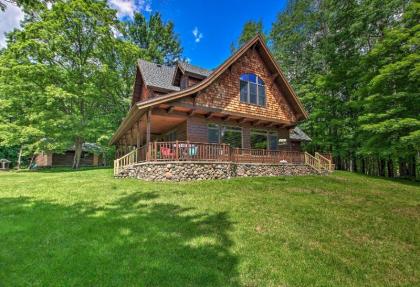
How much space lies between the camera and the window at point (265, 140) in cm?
1666

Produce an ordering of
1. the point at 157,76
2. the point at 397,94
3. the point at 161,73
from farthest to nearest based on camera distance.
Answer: the point at 161,73 → the point at 157,76 → the point at 397,94

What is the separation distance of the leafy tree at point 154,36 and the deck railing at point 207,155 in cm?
2078

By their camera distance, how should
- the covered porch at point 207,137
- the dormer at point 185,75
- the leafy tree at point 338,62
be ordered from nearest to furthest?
the covered porch at point 207,137, the dormer at point 185,75, the leafy tree at point 338,62

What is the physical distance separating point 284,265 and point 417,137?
1412 cm

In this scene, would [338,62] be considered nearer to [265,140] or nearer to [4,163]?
[265,140]

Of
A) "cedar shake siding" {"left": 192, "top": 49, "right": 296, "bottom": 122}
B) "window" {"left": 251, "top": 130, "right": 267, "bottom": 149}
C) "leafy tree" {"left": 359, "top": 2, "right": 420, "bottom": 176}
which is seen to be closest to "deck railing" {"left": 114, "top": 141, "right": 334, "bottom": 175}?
"window" {"left": 251, "top": 130, "right": 267, "bottom": 149}

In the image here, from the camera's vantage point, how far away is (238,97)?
14609 mm

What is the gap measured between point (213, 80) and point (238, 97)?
7.16 feet

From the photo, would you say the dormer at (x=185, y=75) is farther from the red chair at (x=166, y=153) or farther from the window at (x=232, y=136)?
the red chair at (x=166, y=153)

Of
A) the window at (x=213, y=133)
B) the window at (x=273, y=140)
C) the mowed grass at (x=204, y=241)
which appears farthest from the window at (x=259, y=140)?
the mowed grass at (x=204, y=241)

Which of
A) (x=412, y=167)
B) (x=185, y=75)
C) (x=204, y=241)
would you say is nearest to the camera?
(x=204, y=241)

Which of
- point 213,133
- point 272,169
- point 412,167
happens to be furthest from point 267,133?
point 412,167

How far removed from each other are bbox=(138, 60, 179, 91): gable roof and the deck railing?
4172 millimetres

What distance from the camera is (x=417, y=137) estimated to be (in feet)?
43.6
